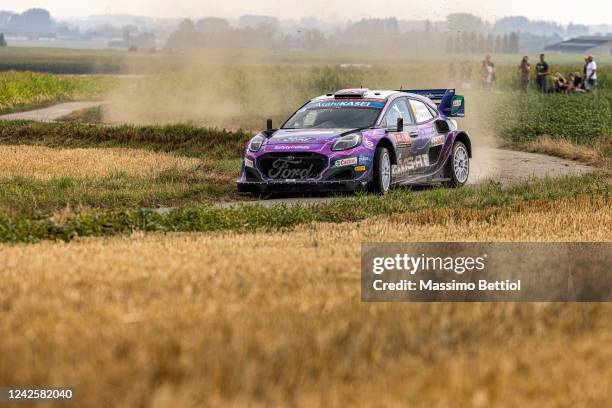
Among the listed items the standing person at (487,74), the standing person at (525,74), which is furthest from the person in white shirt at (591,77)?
the standing person at (487,74)

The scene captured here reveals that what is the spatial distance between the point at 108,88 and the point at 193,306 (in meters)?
70.2

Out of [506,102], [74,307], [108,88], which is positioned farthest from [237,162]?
[108,88]

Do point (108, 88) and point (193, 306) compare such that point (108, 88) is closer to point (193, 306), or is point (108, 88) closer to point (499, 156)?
point (499, 156)

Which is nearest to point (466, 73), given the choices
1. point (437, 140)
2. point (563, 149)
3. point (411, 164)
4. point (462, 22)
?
point (462, 22)

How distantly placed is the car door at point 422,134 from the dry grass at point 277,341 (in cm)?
1200

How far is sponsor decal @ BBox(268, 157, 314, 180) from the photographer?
62.2 feet

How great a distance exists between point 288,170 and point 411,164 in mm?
2371

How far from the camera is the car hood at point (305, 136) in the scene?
751 inches

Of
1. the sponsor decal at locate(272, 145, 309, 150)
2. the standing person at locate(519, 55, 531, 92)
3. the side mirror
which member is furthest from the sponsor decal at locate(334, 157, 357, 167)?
the standing person at locate(519, 55, 531, 92)

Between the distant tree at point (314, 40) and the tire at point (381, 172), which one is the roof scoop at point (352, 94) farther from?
the distant tree at point (314, 40)

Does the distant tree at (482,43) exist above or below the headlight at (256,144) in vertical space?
below

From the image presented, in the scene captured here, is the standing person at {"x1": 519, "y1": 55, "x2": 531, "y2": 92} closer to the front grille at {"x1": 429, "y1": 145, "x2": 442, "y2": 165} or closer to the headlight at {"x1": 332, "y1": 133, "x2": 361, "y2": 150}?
the front grille at {"x1": 429, "y1": 145, "x2": 442, "y2": 165}

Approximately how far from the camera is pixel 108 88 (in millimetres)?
75500

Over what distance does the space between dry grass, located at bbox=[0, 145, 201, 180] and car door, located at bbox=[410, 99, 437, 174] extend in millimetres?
4454
